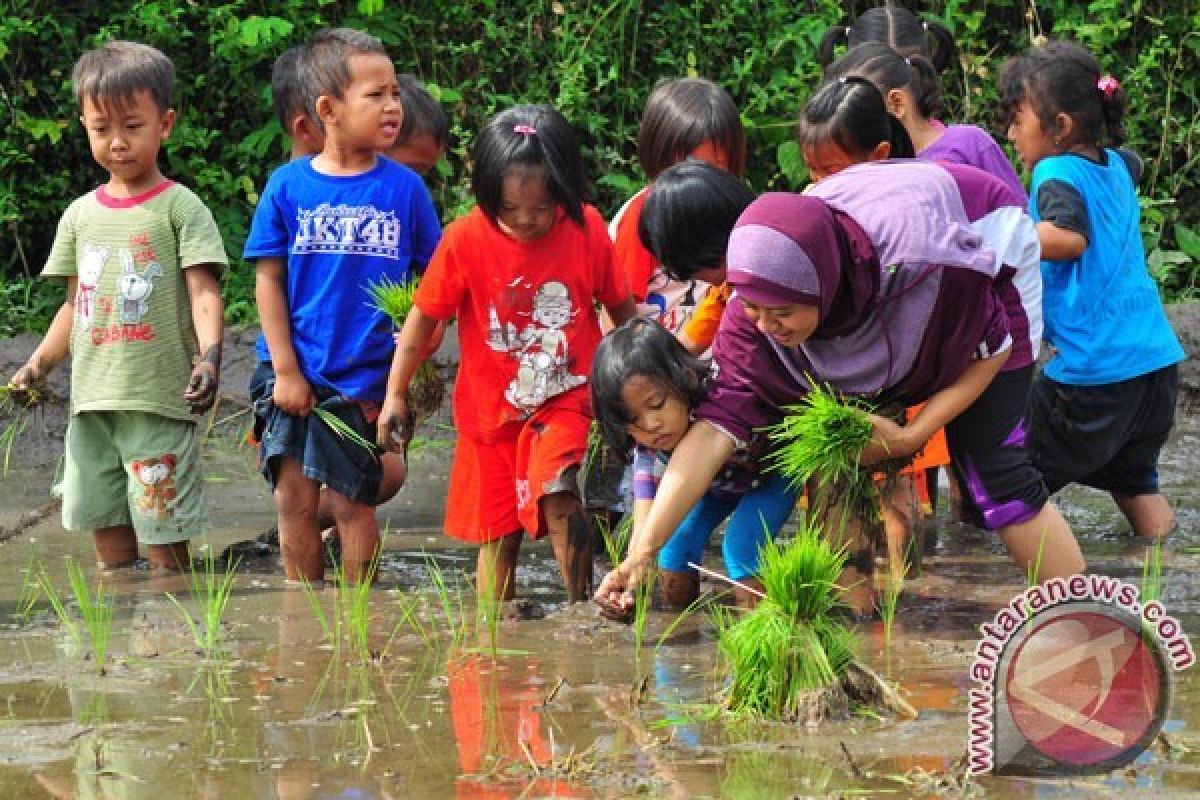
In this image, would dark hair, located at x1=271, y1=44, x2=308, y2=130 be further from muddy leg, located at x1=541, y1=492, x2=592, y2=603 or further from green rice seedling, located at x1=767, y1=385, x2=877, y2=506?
green rice seedling, located at x1=767, y1=385, x2=877, y2=506

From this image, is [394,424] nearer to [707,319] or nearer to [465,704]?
[707,319]

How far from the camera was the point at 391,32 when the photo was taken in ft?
29.4

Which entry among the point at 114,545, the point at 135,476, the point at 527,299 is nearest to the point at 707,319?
the point at 527,299

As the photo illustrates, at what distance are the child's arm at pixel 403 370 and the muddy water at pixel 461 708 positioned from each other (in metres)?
0.48

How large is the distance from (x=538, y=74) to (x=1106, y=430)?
409cm

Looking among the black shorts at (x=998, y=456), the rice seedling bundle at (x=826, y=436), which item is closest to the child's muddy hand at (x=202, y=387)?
the rice seedling bundle at (x=826, y=436)

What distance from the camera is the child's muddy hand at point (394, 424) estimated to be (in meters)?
5.22

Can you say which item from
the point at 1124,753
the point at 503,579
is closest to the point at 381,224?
the point at 503,579

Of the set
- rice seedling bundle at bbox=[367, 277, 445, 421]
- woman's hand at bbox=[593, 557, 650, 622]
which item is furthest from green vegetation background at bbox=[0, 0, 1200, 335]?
woman's hand at bbox=[593, 557, 650, 622]

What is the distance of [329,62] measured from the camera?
5617mm

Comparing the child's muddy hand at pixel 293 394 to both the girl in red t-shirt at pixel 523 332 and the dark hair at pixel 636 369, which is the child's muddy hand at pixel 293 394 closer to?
the girl in red t-shirt at pixel 523 332

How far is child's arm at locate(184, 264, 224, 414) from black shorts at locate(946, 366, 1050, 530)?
2.17m

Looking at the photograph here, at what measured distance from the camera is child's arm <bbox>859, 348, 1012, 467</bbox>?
4.52 metres

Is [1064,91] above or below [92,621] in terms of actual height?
above
